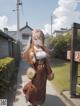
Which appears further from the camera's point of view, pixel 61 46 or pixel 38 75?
pixel 61 46

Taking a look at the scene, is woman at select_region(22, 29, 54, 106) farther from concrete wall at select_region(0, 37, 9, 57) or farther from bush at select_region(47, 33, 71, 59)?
bush at select_region(47, 33, 71, 59)

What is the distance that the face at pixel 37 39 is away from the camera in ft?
24.3

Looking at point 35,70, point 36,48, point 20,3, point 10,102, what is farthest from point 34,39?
point 20,3

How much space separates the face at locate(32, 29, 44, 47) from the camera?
742 cm

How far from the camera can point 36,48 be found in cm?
734

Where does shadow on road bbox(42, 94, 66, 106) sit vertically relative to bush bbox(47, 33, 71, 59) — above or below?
below

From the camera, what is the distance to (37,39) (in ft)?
24.6

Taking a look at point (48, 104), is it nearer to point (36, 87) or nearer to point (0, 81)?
point (36, 87)

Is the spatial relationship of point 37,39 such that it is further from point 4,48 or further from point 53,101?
point 4,48

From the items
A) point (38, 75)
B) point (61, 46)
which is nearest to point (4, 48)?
point (61, 46)

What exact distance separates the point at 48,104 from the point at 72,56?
1.62 metres

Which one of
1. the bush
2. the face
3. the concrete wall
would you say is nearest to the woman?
the face

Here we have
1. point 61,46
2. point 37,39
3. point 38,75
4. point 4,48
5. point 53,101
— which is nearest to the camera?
point 38,75

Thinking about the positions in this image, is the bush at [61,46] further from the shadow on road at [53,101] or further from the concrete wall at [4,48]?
the shadow on road at [53,101]
